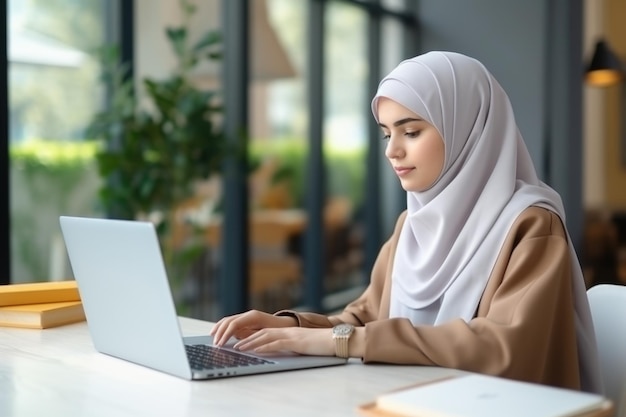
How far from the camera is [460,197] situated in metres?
1.70

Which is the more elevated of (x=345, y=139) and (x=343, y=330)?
(x=345, y=139)

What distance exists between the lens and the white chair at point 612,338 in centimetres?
161

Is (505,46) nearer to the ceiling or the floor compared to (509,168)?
nearer to the ceiling

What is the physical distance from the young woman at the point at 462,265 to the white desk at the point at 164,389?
69 millimetres

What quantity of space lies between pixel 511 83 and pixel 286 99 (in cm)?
154

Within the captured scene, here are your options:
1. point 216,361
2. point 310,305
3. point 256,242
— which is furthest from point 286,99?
point 216,361

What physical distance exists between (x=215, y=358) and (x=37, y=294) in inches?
23.2

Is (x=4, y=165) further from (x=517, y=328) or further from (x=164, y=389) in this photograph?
(x=517, y=328)

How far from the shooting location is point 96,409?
1.17m

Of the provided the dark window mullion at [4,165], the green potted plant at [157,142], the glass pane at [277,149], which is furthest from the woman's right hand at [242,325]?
the glass pane at [277,149]

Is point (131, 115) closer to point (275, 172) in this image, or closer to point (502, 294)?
point (275, 172)

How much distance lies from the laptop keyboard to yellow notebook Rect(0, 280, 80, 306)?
1.55 ft

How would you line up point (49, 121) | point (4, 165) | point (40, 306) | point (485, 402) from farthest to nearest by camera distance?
point (49, 121) < point (4, 165) < point (40, 306) < point (485, 402)

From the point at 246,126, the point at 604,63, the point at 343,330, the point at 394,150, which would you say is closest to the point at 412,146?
the point at 394,150
